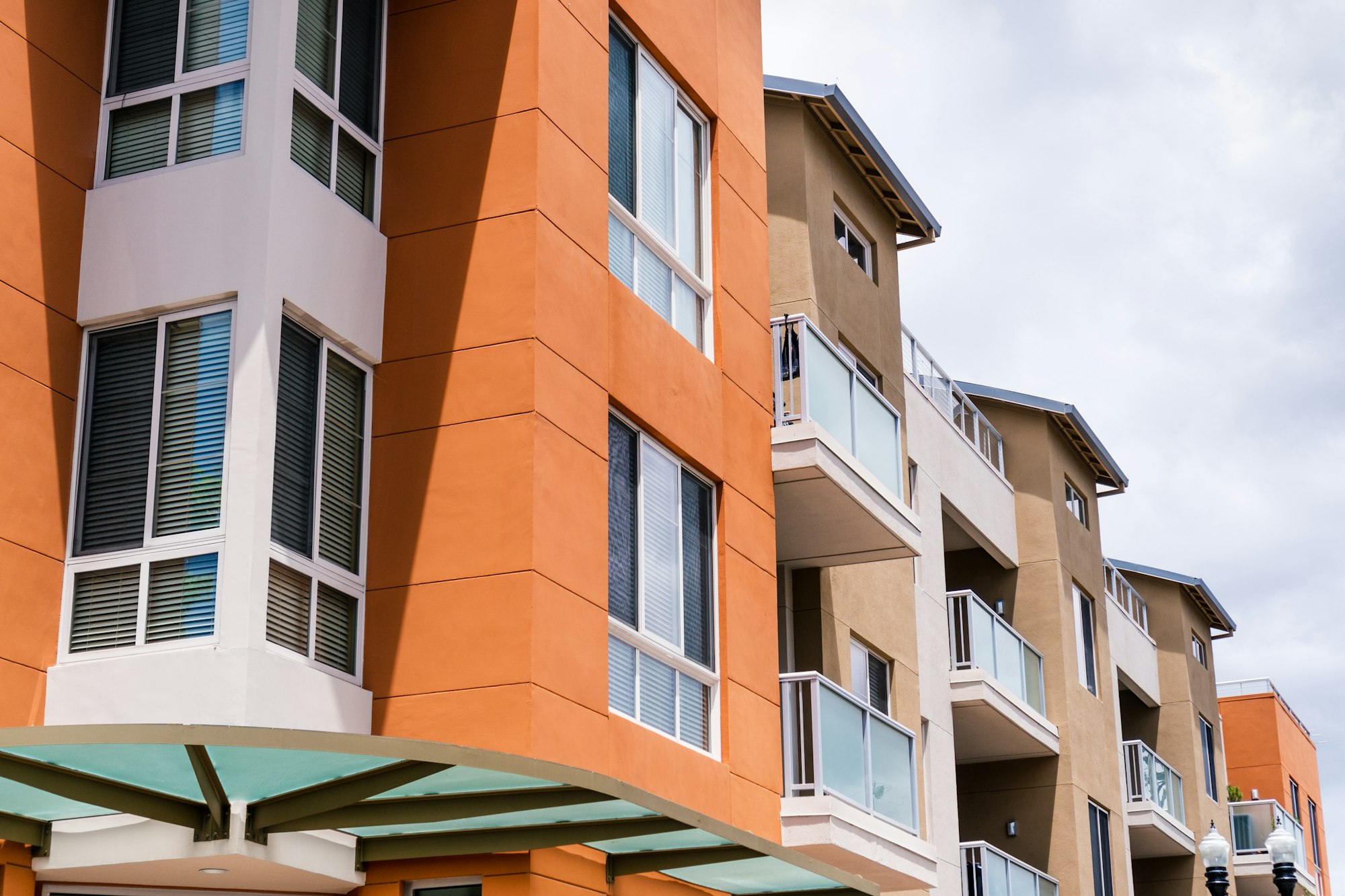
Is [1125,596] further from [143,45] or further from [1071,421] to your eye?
[143,45]

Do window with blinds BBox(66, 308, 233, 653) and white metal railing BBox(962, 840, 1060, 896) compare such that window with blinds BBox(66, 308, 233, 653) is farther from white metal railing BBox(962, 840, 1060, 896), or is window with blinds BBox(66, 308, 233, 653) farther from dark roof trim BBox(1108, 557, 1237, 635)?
dark roof trim BBox(1108, 557, 1237, 635)

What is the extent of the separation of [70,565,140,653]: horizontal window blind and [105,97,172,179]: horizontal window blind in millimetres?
2977

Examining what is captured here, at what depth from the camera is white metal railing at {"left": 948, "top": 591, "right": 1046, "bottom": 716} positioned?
2477cm

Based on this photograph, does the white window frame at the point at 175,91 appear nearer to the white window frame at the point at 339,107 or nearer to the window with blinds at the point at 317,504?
the white window frame at the point at 339,107

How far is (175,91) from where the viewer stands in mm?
12422

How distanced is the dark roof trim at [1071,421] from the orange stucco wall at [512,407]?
16.2 metres

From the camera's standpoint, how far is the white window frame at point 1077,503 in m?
32.8

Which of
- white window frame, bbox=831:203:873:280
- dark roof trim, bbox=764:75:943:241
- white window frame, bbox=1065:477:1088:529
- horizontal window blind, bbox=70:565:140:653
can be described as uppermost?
dark roof trim, bbox=764:75:943:241

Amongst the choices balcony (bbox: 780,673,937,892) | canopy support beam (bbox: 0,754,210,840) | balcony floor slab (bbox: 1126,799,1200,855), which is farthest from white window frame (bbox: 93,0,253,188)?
balcony floor slab (bbox: 1126,799,1200,855)

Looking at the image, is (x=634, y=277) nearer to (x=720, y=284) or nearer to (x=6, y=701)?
(x=720, y=284)

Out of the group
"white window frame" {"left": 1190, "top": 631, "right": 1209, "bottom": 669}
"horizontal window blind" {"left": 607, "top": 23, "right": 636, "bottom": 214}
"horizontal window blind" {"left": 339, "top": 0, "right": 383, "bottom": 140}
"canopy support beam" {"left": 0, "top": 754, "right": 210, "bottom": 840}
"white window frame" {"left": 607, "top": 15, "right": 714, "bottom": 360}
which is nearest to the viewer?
"canopy support beam" {"left": 0, "top": 754, "right": 210, "bottom": 840}

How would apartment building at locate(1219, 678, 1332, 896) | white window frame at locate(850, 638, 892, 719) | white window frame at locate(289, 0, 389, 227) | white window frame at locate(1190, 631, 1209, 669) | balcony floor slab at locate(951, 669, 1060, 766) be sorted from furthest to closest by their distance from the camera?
apartment building at locate(1219, 678, 1332, 896) < white window frame at locate(1190, 631, 1209, 669) < balcony floor slab at locate(951, 669, 1060, 766) < white window frame at locate(850, 638, 892, 719) < white window frame at locate(289, 0, 389, 227)

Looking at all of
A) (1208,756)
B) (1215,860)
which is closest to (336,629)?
(1215,860)

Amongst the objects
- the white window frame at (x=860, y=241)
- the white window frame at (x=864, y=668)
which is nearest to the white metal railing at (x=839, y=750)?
the white window frame at (x=864, y=668)
